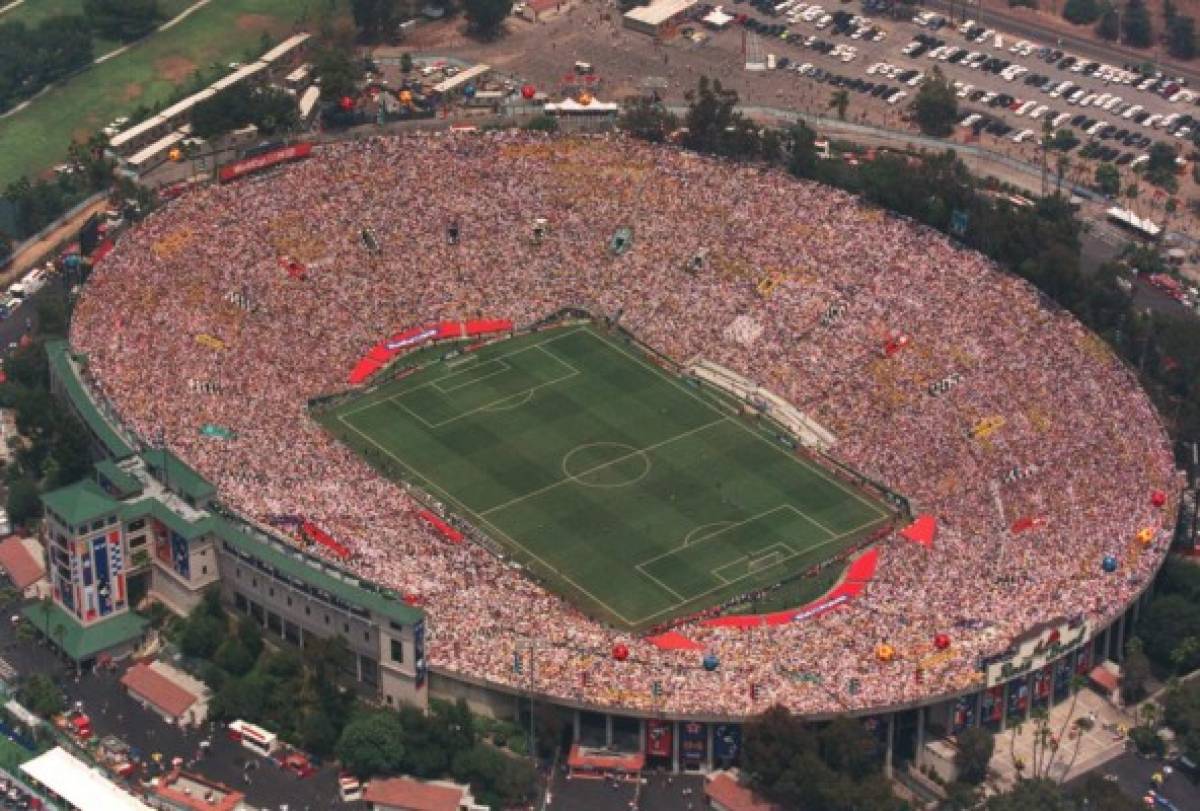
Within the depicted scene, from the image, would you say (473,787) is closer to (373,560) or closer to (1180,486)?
(373,560)

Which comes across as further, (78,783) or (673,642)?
(673,642)

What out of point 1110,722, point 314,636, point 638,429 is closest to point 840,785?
point 1110,722

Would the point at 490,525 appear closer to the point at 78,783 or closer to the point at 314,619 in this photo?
the point at 314,619

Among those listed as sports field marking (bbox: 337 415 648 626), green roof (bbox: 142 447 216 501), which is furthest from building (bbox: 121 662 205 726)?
sports field marking (bbox: 337 415 648 626)

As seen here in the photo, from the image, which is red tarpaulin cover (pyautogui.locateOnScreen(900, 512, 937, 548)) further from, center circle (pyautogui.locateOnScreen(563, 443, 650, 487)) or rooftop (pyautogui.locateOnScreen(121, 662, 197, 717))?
rooftop (pyautogui.locateOnScreen(121, 662, 197, 717))

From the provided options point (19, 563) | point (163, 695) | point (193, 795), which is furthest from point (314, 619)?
point (19, 563)

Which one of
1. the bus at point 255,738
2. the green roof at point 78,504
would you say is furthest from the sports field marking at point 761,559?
the green roof at point 78,504
